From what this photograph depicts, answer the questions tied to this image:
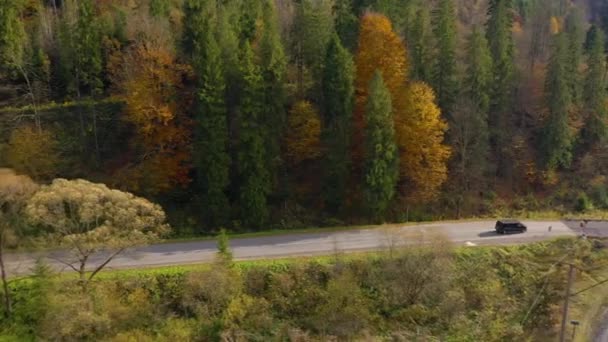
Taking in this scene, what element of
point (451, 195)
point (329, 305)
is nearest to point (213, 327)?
point (329, 305)

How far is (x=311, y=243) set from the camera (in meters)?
32.6

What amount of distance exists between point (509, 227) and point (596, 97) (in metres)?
16.6

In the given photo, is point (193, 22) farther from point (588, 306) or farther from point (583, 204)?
point (583, 204)

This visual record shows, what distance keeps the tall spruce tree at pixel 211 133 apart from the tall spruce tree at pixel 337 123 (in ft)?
22.8

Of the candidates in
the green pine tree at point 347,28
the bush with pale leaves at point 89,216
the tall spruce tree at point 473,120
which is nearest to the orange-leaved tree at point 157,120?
the bush with pale leaves at point 89,216

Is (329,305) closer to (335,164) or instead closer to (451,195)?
(335,164)

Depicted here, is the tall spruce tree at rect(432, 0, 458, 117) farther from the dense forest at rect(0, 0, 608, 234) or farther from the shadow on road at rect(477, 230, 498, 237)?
the shadow on road at rect(477, 230, 498, 237)

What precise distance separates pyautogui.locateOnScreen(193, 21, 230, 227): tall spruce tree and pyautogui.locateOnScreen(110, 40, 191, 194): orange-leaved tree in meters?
1.52

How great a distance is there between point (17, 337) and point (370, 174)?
21.9 metres

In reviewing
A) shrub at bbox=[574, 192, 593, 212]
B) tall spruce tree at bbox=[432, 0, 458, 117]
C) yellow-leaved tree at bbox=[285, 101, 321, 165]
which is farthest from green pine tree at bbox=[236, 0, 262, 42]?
shrub at bbox=[574, 192, 593, 212]

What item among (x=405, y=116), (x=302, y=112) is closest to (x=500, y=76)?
(x=405, y=116)

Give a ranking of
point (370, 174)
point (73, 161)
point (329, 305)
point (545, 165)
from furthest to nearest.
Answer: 1. point (545, 165)
2. point (73, 161)
3. point (370, 174)
4. point (329, 305)

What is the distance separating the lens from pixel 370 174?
1378 inches

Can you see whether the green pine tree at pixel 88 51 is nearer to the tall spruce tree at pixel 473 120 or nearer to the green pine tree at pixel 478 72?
the tall spruce tree at pixel 473 120
